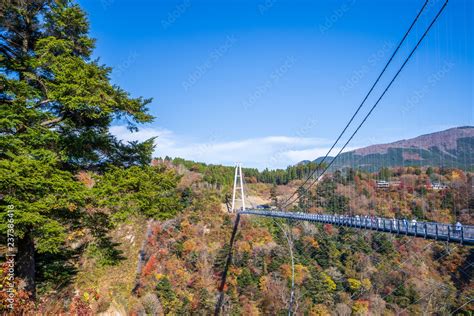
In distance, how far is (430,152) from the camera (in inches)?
1831

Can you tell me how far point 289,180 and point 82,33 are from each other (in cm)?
7991

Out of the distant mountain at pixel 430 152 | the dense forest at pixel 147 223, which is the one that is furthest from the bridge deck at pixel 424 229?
the distant mountain at pixel 430 152

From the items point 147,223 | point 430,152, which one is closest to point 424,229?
point 147,223

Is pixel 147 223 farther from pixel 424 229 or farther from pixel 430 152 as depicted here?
pixel 430 152

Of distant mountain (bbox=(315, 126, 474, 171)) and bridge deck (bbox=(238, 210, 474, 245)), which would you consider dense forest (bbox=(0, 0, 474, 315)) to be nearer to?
bridge deck (bbox=(238, 210, 474, 245))

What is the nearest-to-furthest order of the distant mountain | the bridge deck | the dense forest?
1. the dense forest
2. the bridge deck
3. the distant mountain

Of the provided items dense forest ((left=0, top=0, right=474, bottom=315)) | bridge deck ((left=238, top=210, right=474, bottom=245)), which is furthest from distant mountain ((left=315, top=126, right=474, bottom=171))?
bridge deck ((left=238, top=210, right=474, bottom=245))

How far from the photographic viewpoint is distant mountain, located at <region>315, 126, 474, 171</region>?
1082 inches

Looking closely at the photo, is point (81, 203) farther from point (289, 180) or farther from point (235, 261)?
point (289, 180)

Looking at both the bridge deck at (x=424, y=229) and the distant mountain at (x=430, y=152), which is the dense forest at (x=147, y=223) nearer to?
the bridge deck at (x=424, y=229)

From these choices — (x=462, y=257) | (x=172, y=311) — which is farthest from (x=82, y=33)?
(x=462, y=257)

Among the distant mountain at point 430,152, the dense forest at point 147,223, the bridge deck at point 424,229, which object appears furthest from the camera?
the distant mountain at point 430,152

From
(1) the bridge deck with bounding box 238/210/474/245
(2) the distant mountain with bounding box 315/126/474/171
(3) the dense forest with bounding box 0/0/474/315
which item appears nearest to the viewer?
(3) the dense forest with bounding box 0/0/474/315

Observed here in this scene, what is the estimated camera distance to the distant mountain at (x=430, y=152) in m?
27.5
